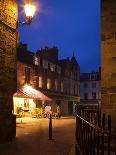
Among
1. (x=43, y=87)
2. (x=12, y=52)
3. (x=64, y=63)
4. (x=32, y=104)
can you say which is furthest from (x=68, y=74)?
(x=12, y=52)

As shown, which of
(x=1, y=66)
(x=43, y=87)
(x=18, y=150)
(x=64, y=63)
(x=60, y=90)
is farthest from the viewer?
(x=64, y=63)

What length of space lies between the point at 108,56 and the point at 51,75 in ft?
125

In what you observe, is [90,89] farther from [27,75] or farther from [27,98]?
[27,98]

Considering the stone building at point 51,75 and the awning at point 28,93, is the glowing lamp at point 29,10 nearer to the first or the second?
the awning at point 28,93

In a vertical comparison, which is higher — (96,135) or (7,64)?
(7,64)

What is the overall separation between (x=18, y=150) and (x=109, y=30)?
4.23m

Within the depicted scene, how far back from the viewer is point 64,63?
54.7 m

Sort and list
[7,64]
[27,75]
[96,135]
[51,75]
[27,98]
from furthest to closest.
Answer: [51,75] → [27,75] → [27,98] → [7,64] → [96,135]

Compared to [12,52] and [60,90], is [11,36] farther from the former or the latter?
[60,90]

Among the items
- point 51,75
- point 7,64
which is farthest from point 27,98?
point 7,64

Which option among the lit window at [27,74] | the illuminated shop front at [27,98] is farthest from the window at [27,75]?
the illuminated shop front at [27,98]

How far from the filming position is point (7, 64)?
1192 cm

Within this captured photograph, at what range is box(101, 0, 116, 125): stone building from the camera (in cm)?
923

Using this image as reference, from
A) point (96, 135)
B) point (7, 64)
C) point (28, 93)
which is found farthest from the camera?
point (28, 93)
